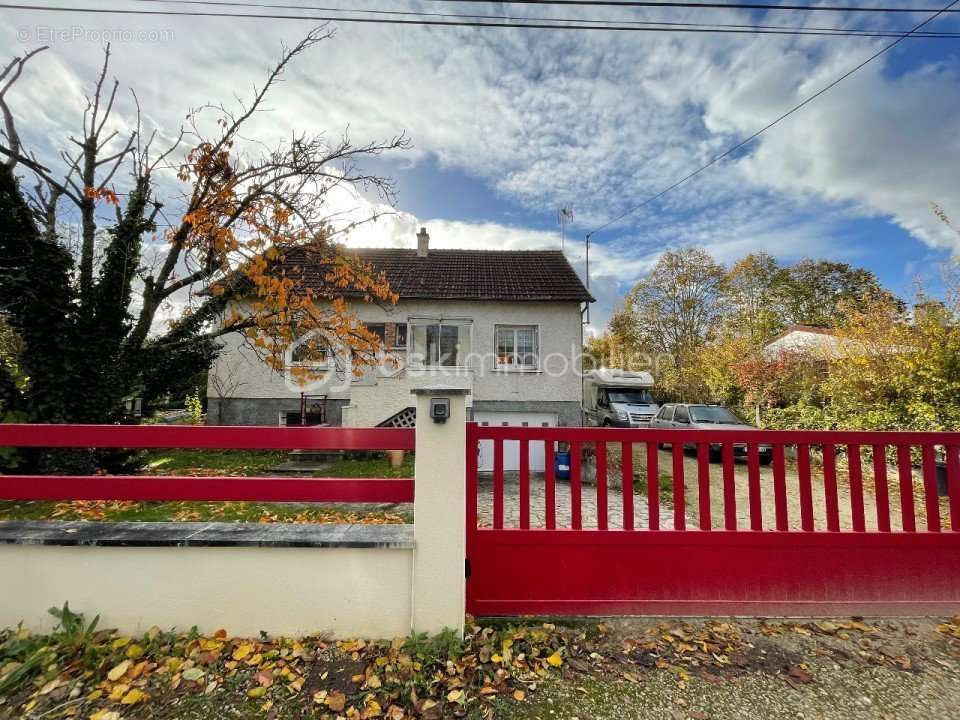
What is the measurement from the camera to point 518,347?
12312mm

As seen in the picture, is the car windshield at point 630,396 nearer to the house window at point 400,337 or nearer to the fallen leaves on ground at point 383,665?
the house window at point 400,337

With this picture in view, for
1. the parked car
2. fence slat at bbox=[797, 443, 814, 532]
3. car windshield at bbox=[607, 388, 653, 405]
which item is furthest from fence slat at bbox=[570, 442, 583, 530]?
car windshield at bbox=[607, 388, 653, 405]

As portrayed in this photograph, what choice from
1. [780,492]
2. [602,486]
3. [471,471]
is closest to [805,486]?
[780,492]

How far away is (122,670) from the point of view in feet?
7.20

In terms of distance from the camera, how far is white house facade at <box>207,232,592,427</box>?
11.9 m

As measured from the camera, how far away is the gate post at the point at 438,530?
2457 millimetres

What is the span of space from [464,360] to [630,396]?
23.6 ft

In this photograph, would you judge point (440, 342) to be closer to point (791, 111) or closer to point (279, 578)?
point (791, 111)

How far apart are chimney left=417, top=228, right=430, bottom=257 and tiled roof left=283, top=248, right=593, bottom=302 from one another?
0.22 m

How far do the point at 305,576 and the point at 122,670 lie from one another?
1.02 metres

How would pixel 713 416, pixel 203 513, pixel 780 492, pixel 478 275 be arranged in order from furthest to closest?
pixel 478 275, pixel 713 416, pixel 203 513, pixel 780 492

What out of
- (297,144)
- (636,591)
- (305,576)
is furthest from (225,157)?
(636,591)

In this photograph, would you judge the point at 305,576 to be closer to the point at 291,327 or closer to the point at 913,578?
the point at 913,578

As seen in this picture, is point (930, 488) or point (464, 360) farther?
point (464, 360)
